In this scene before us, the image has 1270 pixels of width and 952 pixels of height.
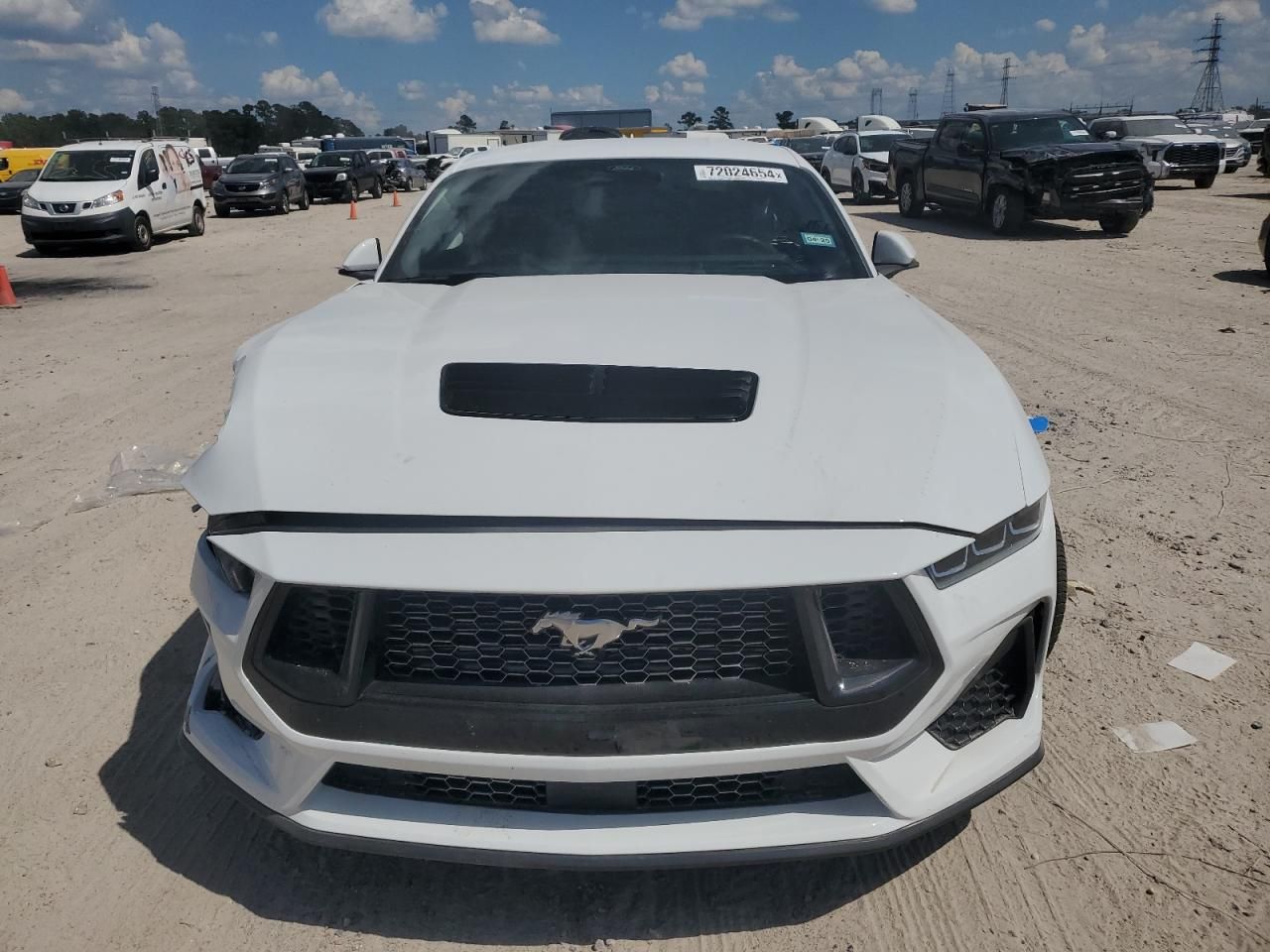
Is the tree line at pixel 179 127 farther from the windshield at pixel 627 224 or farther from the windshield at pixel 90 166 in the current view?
the windshield at pixel 627 224

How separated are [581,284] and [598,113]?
2440 centimetres

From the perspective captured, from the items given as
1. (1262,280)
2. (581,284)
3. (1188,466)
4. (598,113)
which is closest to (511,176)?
(581,284)

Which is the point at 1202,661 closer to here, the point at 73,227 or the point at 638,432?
the point at 638,432

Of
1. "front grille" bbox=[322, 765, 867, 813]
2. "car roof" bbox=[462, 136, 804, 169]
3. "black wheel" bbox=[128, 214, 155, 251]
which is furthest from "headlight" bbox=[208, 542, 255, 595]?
"black wheel" bbox=[128, 214, 155, 251]

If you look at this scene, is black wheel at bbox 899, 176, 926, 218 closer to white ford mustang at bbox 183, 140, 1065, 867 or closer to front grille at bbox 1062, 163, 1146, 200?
front grille at bbox 1062, 163, 1146, 200

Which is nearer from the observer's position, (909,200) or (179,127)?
(909,200)

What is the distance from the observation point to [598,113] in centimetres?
2580

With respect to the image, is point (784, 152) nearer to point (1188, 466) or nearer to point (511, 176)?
point (511, 176)

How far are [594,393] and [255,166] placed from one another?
25782 millimetres

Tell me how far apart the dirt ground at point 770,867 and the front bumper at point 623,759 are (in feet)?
1.22

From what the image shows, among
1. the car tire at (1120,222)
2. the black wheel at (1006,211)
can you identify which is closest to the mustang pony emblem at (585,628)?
the car tire at (1120,222)

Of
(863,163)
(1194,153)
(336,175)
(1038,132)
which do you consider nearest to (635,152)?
(1038,132)

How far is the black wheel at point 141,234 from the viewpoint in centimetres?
1636

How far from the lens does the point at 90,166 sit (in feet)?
55.2
